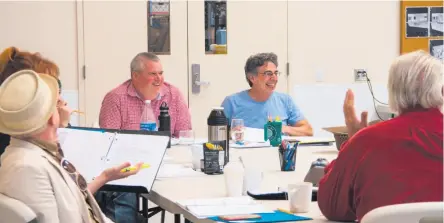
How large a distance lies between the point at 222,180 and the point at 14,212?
1238 millimetres

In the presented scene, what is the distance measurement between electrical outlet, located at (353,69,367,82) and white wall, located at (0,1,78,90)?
2533 mm

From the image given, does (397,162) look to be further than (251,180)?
No

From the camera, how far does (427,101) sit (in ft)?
7.11

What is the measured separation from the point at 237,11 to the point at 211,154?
10.8ft

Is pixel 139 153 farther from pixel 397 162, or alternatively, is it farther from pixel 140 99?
pixel 140 99

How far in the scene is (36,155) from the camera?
2115 millimetres

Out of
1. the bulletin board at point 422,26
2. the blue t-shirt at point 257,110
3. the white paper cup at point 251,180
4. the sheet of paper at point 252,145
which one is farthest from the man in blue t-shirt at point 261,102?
the white paper cup at point 251,180

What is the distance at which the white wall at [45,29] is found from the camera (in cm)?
588

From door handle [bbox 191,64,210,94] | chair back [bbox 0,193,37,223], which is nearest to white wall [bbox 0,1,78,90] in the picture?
door handle [bbox 191,64,210,94]

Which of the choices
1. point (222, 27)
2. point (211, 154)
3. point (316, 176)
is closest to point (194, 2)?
point (222, 27)

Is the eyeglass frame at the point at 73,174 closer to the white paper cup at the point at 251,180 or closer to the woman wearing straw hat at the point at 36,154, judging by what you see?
the woman wearing straw hat at the point at 36,154

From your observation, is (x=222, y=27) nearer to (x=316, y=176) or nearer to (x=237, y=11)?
(x=237, y=11)

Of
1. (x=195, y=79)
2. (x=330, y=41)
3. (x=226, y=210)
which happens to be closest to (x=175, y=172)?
(x=226, y=210)

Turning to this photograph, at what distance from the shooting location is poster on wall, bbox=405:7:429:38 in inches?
261
